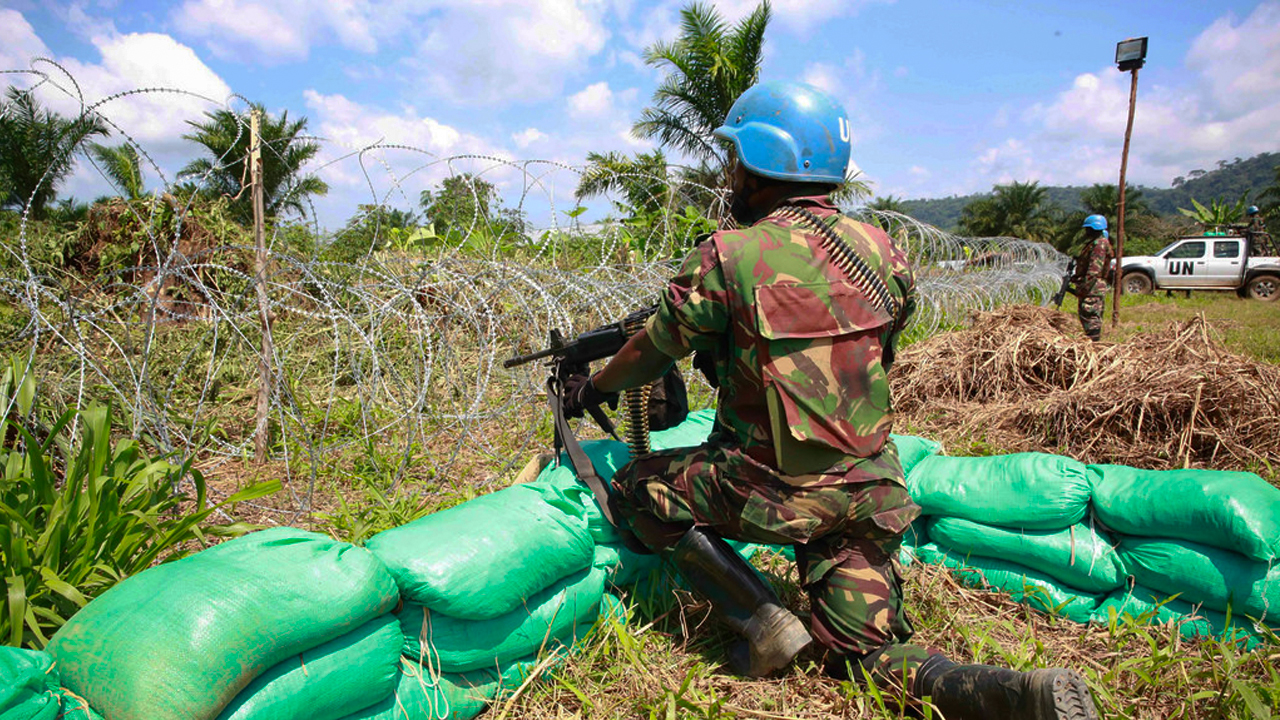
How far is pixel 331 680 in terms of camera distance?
1478mm

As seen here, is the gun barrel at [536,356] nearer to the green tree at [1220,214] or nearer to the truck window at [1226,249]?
the truck window at [1226,249]

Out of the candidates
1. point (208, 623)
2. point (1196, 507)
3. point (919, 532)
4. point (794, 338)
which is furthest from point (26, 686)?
point (1196, 507)

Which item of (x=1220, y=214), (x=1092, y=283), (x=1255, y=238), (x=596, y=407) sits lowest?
(x=596, y=407)

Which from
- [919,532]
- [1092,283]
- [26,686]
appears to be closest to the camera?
[26,686]

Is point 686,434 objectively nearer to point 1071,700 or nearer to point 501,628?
point 501,628

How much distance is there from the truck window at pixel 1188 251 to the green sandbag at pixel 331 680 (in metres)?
18.1

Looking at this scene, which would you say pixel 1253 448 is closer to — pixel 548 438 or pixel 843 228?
pixel 843 228

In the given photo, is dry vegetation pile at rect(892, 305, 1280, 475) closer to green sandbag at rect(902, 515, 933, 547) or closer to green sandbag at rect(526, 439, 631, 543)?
green sandbag at rect(902, 515, 933, 547)

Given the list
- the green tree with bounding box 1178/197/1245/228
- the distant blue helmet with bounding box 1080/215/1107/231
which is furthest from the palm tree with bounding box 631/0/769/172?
the green tree with bounding box 1178/197/1245/228

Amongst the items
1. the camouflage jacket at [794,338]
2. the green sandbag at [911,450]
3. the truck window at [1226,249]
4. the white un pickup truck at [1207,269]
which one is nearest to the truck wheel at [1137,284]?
the white un pickup truck at [1207,269]

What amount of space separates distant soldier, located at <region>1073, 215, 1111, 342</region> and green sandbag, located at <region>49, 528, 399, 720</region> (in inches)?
313

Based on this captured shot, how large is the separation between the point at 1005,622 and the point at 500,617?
151cm

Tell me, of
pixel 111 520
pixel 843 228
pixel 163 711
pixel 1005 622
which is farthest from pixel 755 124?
pixel 111 520

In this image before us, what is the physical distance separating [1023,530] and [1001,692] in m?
0.89
